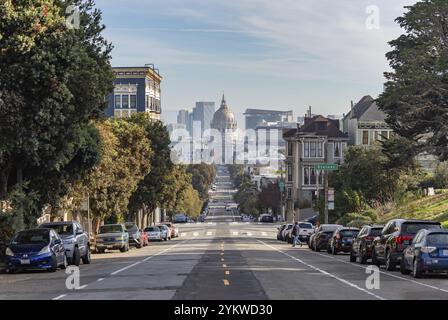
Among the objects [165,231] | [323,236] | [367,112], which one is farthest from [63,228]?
[367,112]

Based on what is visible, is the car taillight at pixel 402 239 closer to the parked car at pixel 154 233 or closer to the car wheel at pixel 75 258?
the car wheel at pixel 75 258

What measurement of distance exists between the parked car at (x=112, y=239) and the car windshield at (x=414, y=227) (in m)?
23.8

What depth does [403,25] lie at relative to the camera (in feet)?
172

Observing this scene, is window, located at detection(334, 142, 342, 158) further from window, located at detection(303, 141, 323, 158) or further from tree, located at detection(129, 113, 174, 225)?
tree, located at detection(129, 113, 174, 225)

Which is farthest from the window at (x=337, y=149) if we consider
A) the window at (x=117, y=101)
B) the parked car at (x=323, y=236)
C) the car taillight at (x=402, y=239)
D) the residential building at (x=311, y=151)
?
the car taillight at (x=402, y=239)

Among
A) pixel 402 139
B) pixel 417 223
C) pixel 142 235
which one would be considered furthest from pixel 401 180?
pixel 417 223

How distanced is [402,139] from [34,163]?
1036 inches

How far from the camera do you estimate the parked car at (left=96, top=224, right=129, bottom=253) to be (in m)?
52.0

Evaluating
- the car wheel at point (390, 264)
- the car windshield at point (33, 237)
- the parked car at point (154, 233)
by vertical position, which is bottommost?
the parked car at point (154, 233)

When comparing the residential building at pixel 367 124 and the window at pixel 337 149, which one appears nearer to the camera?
the residential building at pixel 367 124

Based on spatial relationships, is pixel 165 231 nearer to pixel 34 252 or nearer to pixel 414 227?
pixel 34 252

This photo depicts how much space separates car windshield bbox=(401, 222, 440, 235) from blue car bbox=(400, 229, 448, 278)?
3.16m

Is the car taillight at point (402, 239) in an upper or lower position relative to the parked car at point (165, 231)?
upper

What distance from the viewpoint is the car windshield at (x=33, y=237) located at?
3275 cm
